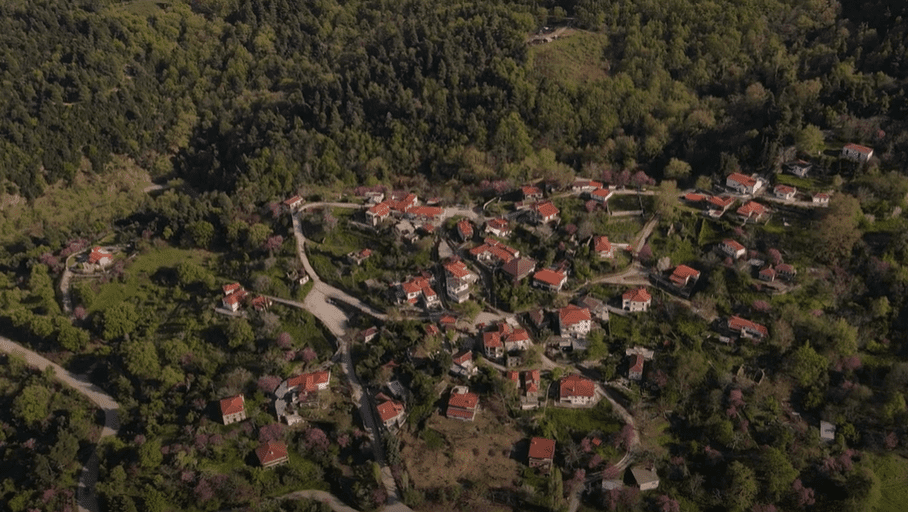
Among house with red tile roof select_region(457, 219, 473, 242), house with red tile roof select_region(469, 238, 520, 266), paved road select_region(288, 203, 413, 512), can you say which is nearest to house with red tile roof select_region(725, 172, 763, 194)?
house with red tile roof select_region(469, 238, 520, 266)

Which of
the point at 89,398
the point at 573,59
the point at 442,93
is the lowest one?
the point at 89,398

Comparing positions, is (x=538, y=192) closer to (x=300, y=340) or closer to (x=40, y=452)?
(x=300, y=340)

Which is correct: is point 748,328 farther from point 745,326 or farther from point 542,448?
point 542,448

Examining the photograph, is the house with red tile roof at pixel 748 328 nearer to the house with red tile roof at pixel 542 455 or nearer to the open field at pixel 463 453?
the house with red tile roof at pixel 542 455

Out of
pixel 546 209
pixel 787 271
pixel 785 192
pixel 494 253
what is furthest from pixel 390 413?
pixel 785 192

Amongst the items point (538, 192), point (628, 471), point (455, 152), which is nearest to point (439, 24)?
point (455, 152)
